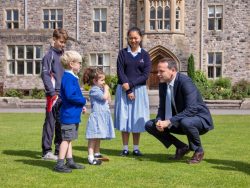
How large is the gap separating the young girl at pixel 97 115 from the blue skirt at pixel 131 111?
83cm

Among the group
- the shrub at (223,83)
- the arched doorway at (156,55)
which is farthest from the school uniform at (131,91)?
the arched doorway at (156,55)

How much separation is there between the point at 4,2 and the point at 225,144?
25325mm

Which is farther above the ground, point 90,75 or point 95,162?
point 90,75

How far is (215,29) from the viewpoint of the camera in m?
31.1

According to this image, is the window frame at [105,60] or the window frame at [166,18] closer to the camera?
the window frame at [166,18]

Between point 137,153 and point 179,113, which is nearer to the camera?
point 179,113

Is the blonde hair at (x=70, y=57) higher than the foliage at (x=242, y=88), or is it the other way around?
the blonde hair at (x=70, y=57)

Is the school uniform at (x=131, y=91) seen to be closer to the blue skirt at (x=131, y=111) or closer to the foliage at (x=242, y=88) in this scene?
the blue skirt at (x=131, y=111)

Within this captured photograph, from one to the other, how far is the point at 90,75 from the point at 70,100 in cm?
74

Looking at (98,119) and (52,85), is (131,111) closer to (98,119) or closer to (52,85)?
(98,119)

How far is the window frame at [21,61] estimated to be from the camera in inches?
1198

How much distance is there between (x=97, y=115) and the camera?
312 inches

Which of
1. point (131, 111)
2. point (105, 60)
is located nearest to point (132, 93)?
point (131, 111)

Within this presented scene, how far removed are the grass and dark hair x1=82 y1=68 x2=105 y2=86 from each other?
1230 millimetres
